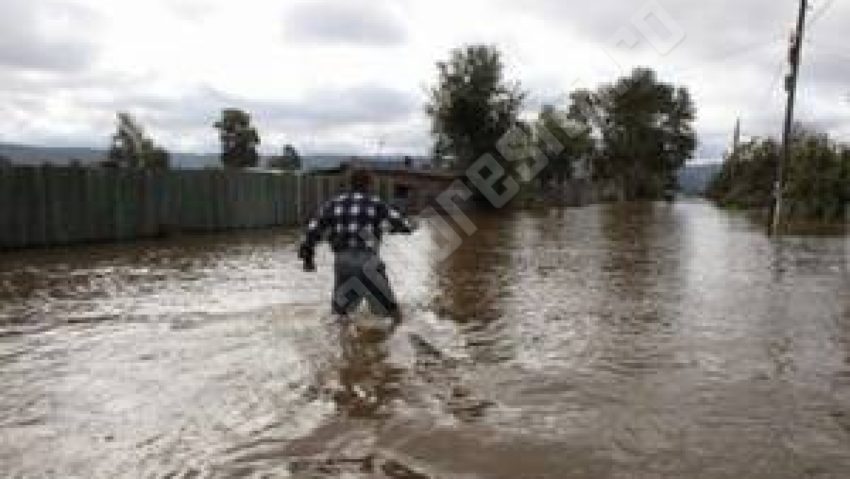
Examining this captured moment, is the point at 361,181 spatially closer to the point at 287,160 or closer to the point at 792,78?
the point at 792,78

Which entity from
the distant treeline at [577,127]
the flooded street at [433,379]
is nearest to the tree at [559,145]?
the distant treeline at [577,127]

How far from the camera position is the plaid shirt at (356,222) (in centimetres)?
951

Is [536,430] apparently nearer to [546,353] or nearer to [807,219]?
[546,353]

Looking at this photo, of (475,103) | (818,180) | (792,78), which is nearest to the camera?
(792,78)

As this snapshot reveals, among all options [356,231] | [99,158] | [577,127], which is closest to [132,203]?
[356,231]

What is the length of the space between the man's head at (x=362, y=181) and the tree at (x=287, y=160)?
57.0 meters

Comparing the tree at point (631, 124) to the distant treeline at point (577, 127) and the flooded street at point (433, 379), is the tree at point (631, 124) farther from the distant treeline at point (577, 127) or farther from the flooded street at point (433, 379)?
the flooded street at point (433, 379)

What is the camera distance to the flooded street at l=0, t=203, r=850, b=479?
5629 mm

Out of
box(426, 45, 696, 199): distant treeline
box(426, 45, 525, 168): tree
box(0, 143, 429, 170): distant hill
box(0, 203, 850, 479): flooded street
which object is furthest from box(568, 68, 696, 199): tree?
box(0, 203, 850, 479): flooded street

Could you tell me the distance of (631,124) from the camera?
9081 cm

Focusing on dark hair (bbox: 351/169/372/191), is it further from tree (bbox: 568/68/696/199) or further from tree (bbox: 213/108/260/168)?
tree (bbox: 568/68/696/199)

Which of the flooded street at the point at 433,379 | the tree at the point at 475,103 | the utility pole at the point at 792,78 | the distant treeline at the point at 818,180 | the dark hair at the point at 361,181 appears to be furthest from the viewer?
the tree at the point at 475,103

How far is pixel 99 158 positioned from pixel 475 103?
990 inches

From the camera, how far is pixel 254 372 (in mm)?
7988
